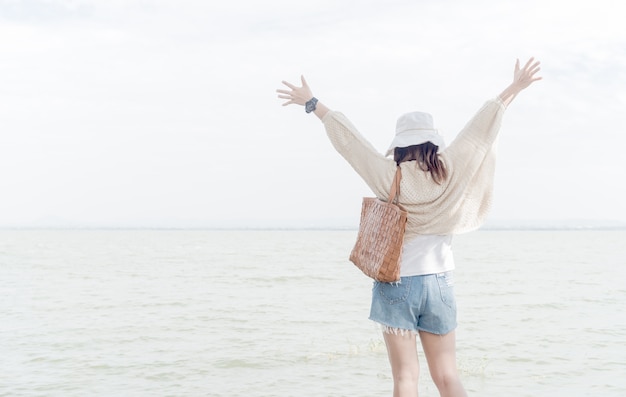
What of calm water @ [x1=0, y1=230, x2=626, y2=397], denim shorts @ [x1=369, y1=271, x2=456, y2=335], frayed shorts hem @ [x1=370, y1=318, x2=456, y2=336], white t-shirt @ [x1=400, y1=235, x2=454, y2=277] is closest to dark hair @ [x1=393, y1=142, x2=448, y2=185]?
white t-shirt @ [x1=400, y1=235, x2=454, y2=277]

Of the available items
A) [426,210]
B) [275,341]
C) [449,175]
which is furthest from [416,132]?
[275,341]

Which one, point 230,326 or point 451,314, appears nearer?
point 451,314

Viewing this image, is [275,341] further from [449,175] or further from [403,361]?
[449,175]

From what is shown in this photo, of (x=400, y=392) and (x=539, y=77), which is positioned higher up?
(x=539, y=77)

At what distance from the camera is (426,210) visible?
3.59m

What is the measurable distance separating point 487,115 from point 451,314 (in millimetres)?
1079

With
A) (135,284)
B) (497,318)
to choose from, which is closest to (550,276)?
(497,318)

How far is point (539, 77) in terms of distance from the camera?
4000 mm

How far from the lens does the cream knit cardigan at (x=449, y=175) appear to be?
359 centimetres

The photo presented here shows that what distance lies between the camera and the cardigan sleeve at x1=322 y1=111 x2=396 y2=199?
3.63 metres

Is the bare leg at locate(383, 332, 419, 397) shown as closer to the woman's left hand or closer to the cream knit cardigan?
the cream knit cardigan

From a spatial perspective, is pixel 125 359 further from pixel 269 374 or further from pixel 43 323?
pixel 43 323

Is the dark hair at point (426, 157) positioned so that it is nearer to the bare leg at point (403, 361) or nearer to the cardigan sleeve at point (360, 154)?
the cardigan sleeve at point (360, 154)

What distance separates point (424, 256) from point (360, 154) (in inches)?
25.0
